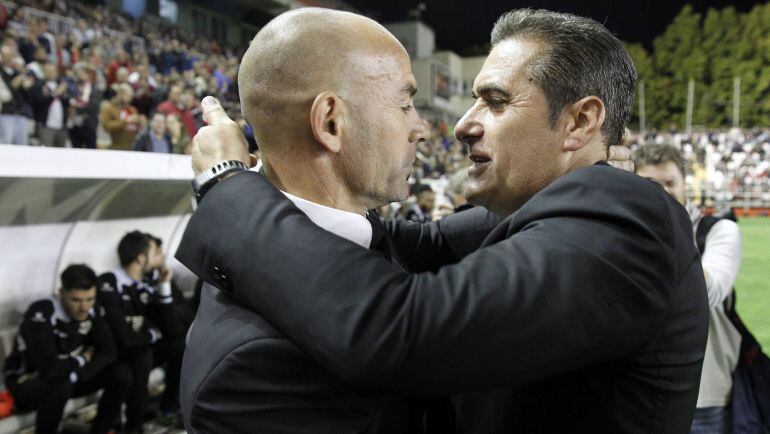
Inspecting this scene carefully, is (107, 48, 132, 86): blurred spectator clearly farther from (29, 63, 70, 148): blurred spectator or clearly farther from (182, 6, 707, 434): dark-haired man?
(182, 6, 707, 434): dark-haired man

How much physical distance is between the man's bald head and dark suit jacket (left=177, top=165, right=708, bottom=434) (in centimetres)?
17

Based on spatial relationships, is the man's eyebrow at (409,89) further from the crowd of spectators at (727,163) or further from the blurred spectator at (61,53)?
the crowd of spectators at (727,163)

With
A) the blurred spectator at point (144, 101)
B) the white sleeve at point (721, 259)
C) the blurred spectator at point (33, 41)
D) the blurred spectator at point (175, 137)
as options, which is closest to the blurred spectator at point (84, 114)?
the blurred spectator at point (144, 101)

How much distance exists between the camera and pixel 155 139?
7996 mm

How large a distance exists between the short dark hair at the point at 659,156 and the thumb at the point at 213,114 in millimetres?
2848

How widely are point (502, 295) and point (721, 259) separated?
2495mm

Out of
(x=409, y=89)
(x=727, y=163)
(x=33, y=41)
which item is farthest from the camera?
(x=727, y=163)

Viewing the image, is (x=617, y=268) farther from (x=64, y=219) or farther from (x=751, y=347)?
(x=64, y=219)

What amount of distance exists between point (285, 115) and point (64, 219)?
14.1 ft

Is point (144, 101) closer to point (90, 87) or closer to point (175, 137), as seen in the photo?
point (90, 87)

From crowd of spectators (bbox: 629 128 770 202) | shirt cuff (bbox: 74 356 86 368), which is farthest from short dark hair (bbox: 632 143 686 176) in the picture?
crowd of spectators (bbox: 629 128 770 202)

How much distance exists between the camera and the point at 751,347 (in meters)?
3.01

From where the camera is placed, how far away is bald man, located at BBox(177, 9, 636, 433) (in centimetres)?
106

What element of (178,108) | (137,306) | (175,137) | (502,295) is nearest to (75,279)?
(137,306)
